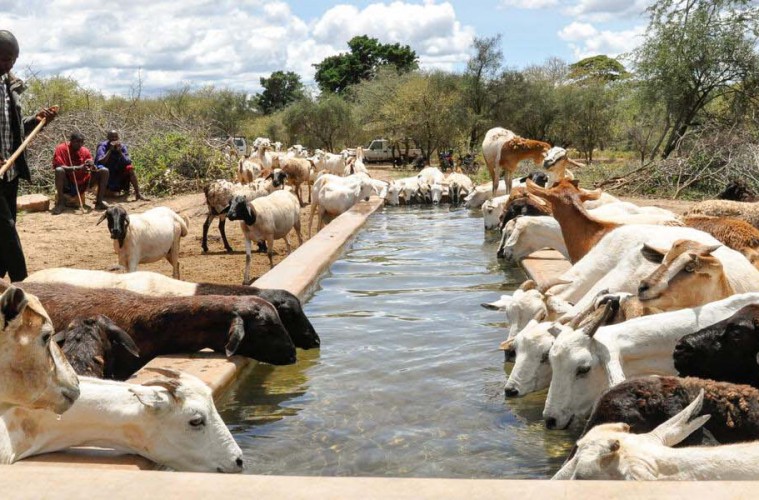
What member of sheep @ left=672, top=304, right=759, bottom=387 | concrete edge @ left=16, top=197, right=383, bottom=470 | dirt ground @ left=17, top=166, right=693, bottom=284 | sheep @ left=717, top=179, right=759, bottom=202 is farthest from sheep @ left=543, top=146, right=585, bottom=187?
sheep @ left=672, top=304, right=759, bottom=387

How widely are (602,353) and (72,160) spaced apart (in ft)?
53.1

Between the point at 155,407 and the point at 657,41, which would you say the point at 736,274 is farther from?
the point at 657,41

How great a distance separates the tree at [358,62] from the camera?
A: 7469 cm

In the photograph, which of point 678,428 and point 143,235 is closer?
point 678,428

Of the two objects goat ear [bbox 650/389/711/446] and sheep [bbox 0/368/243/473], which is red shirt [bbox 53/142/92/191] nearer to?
sheep [bbox 0/368/243/473]

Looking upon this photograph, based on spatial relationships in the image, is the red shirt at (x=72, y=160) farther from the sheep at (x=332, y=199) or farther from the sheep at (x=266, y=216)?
the sheep at (x=266, y=216)

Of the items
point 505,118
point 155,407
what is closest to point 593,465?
point 155,407

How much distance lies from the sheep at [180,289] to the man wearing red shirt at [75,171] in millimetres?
11505

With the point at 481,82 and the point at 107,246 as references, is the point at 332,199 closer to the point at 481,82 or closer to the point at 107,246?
the point at 107,246

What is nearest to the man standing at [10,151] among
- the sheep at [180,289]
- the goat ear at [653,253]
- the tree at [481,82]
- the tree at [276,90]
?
the sheep at [180,289]

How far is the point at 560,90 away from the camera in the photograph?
4550 cm

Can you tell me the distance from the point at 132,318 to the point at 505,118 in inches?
1457

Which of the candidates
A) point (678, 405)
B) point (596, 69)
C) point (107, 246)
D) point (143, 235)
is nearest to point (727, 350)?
point (678, 405)

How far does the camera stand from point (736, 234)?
310 inches
